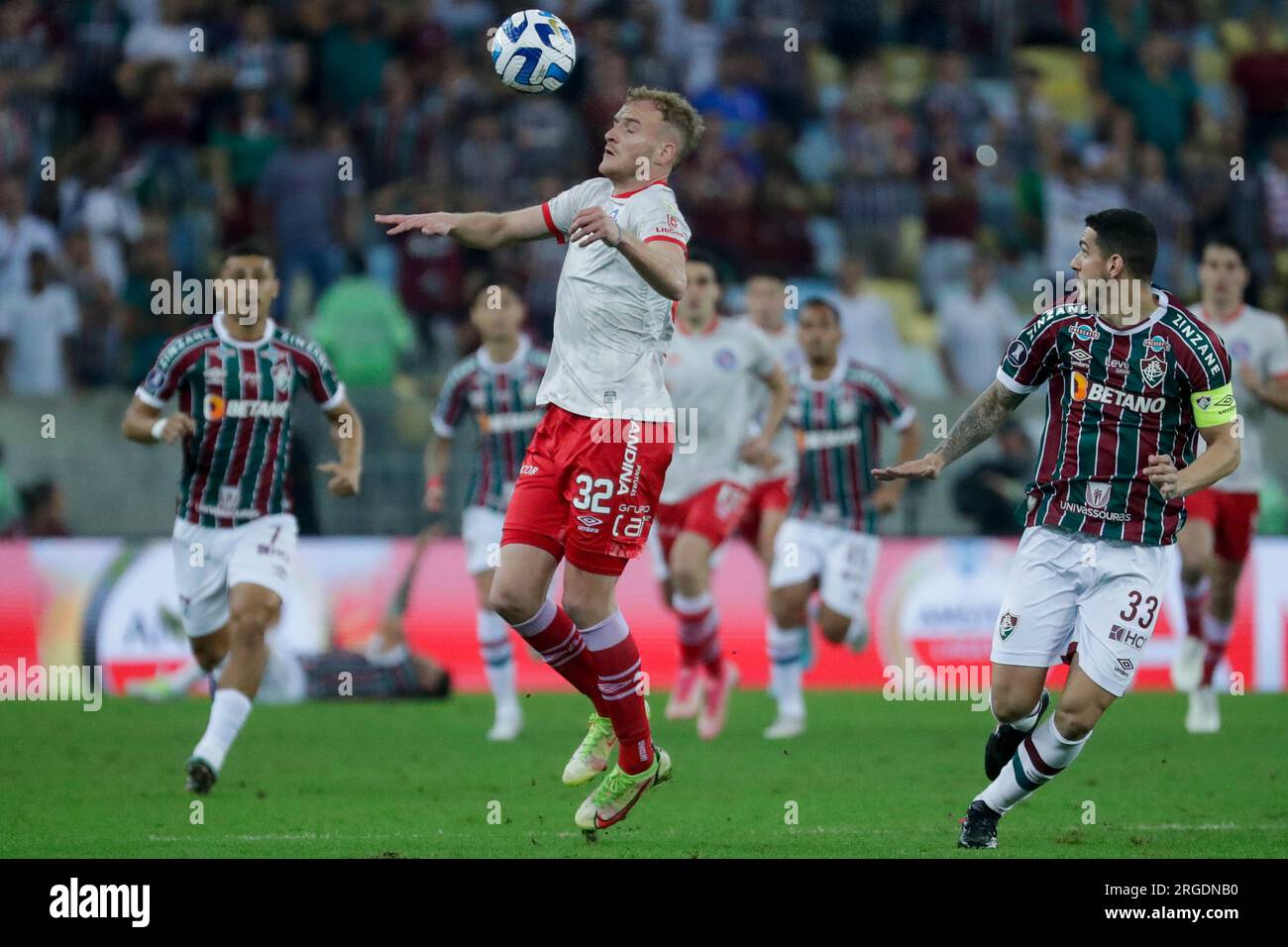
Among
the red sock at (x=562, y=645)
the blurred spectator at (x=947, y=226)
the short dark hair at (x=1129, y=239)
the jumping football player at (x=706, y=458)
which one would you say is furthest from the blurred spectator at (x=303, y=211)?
the short dark hair at (x=1129, y=239)

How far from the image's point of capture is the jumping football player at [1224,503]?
12.9 m

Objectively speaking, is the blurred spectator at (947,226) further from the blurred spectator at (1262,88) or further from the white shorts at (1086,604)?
the white shorts at (1086,604)

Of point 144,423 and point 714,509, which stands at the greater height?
point 144,423

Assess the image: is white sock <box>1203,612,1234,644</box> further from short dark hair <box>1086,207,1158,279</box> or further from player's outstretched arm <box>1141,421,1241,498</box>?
short dark hair <box>1086,207,1158,279</box>

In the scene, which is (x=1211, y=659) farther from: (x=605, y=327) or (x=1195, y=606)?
(x=605, y=327)

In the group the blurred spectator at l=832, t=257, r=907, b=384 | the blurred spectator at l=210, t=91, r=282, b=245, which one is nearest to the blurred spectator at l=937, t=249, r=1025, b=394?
the blurred spectator at l=832, t=257, r=907, b=384

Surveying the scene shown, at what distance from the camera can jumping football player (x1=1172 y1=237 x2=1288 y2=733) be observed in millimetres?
12883

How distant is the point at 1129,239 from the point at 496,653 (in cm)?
646

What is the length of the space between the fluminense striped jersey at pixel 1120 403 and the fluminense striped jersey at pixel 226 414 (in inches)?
160

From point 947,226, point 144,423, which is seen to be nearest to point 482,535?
point 144,423

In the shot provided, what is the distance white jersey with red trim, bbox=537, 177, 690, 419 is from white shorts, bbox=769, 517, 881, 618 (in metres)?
5.26

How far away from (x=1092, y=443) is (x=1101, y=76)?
47.1 feet

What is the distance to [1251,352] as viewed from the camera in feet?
42.3
